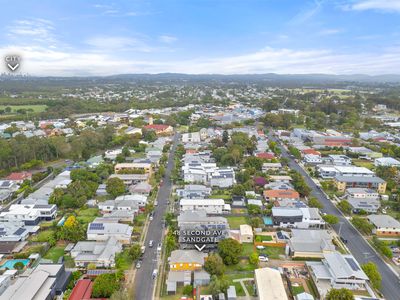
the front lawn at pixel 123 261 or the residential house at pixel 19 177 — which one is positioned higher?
the residential house at pixel 19 177

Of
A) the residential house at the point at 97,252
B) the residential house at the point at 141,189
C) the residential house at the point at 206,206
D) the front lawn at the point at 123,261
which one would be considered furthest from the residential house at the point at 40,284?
the residential house at the point at 141,189

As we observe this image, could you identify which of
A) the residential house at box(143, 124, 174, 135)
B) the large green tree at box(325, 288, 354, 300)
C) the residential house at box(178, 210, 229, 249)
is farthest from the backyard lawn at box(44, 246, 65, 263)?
the residential house at box(143, 124, 174, 135)

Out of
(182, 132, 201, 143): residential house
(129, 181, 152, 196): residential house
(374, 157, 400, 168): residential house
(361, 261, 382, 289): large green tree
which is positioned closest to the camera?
(361, 261, 382, 289): large green tree

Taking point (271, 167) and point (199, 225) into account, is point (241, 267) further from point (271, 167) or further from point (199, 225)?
point (271, 167)

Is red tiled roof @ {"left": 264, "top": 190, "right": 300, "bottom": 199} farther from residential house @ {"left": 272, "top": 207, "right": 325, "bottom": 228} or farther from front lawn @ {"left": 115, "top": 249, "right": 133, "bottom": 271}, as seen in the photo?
front lawn @ {"left": 115, "top": 249, "right": 133, "bottom": 271}

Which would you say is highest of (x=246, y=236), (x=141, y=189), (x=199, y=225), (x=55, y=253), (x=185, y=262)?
(x=199, y=225)

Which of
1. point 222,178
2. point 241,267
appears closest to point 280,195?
point 222,178

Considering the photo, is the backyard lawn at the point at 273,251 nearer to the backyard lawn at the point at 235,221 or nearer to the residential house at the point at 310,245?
the residential house at the point at 310,245
